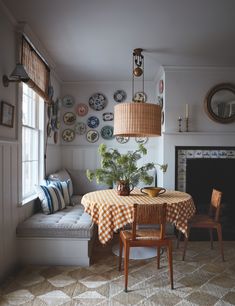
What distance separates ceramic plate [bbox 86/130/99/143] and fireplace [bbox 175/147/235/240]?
159 centimetres

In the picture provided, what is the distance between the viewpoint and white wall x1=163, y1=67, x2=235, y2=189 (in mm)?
4098

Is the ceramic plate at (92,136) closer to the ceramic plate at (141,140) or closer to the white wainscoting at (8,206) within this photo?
the ceramic plate at (141,140)

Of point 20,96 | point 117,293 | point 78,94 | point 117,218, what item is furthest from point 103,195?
point 78,94

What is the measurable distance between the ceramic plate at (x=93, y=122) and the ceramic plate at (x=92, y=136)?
3.7 inches

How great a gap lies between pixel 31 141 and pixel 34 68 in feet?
3.17

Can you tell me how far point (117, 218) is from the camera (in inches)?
100

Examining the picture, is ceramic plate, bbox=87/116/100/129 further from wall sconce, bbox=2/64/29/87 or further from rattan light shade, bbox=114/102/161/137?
wall sconce, bbox=2/64/29/87

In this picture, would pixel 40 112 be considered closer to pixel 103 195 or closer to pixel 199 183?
pixel 103 195

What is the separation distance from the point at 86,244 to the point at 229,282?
147 centimetres

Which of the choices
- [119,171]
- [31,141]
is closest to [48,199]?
[31,141]

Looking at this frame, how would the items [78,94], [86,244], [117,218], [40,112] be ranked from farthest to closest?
[78,94] < [40,112] < [86,244] < [117,218]

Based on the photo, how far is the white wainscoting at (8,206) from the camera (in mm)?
2535

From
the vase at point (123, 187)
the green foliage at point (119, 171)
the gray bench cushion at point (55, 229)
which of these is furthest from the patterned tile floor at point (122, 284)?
the green foliage at point (119, 171)

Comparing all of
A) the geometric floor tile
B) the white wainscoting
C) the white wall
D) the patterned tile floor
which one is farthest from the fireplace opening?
the white wainscoting
